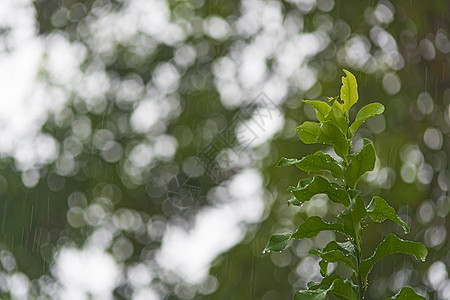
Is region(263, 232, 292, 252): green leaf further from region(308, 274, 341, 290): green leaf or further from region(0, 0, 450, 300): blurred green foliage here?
region(0, 0, 450, 300): blurred green foliage

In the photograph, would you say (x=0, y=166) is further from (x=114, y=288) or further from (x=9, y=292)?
(x=114, y=288)

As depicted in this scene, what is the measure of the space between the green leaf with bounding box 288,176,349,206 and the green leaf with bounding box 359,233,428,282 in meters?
0.08

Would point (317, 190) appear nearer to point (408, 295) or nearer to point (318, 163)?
point (318, 163)

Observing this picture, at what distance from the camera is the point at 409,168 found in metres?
4.54

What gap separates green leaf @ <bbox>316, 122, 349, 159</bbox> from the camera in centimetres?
79

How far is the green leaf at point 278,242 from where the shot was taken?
76 cm

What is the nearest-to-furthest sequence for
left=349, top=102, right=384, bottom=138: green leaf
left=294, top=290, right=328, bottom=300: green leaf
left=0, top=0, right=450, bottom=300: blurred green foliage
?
left=294, top=290, right=328, bottom=300: green leaf, left=349, top=102, right=384, bottom=138: green leaf, left=0, top=0, right=450, bottom=300: blurred green foliage

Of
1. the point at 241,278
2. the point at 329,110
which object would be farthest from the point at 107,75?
the point at 329,110

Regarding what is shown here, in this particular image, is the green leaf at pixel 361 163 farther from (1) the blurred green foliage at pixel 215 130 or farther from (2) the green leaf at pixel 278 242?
(1) the blurred green foliage at pixel 215 130

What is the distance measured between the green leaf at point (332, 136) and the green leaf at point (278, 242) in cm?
14

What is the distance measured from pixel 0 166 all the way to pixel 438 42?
4224 mm

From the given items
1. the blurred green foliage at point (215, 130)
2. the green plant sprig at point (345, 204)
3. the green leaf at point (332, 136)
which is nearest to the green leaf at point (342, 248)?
the green plant sprig at point (345, 204)

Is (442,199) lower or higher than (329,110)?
lower

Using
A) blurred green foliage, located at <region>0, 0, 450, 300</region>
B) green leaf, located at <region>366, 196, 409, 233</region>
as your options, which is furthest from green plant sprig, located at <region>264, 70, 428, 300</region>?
blurred green foliage, located at <region>0, 0, 450, 300</region>
